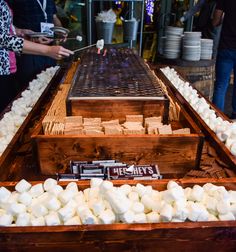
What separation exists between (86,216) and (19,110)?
131 centimetres

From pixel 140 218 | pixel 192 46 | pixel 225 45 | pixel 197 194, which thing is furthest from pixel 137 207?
pixel 225 45

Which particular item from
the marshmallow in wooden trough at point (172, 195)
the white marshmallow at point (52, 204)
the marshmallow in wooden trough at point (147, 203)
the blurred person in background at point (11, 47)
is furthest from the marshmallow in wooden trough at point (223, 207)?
the blurred person in background at point (11, 47)

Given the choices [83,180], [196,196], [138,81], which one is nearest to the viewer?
[196,196]

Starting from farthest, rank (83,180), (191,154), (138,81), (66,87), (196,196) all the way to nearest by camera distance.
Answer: (66,87), (138,81), (191,154), (83,180), (196,196)

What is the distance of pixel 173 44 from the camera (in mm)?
4211

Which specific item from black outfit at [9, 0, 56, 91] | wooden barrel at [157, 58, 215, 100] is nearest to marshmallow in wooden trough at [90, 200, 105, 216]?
black outfit at [9, 0, 56, 91]

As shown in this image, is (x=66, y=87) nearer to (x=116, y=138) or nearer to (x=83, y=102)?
(x=83, y=102)

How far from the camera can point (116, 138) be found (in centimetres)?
148

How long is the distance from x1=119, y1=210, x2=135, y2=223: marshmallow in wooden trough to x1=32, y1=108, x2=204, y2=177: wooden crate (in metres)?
0.49

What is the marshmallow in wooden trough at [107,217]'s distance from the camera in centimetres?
103

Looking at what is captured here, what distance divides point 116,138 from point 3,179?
585mm

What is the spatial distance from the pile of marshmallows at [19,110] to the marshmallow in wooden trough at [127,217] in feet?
2.78

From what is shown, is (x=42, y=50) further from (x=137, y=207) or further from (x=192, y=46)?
(x=192, y=46)

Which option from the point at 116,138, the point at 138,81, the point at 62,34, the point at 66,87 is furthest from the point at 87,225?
the point at 62,34
